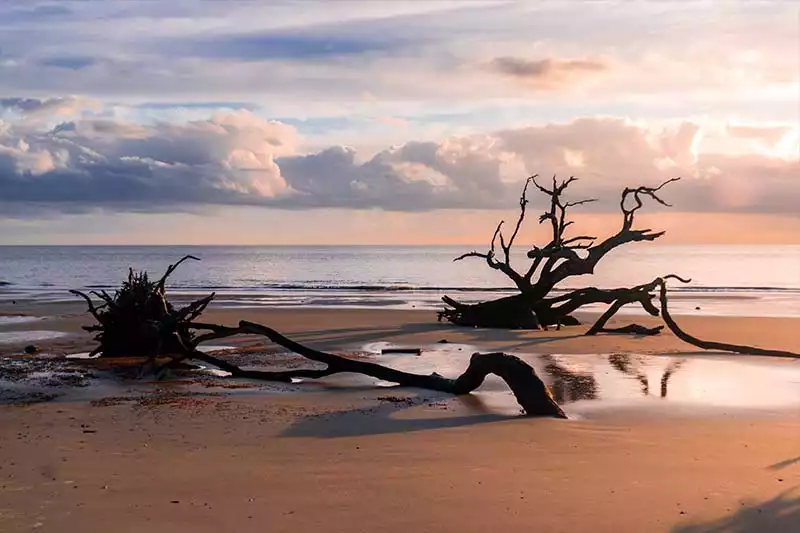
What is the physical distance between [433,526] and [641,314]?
71.7 feet

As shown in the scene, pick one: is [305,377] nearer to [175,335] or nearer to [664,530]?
[175,335]

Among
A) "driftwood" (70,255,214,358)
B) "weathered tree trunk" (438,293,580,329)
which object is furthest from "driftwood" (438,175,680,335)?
"driftwood" (70,255,214,358)

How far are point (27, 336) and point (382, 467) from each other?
45.2 feet

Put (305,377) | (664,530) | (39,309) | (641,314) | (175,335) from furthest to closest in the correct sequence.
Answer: (39,309), (641,314), (175,335), (305,377), (664,530)

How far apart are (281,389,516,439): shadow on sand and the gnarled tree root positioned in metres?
0.35

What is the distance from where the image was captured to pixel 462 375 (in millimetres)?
10422

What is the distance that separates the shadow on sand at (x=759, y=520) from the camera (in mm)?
5574

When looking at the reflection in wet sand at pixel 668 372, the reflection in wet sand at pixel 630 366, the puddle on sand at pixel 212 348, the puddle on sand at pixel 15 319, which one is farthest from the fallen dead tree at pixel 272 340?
the puddle on sand at pixel 15 319

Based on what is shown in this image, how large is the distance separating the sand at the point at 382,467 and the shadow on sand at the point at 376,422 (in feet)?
0.10

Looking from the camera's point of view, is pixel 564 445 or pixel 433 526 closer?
pixel 433 526

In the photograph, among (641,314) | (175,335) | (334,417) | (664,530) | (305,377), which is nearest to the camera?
(664,530)

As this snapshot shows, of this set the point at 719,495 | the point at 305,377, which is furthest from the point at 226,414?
the point at 719,495

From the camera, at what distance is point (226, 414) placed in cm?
931

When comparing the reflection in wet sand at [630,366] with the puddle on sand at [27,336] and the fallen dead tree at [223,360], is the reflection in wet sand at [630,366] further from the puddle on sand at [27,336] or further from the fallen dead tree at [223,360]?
the puddle on sand at [27,336]
